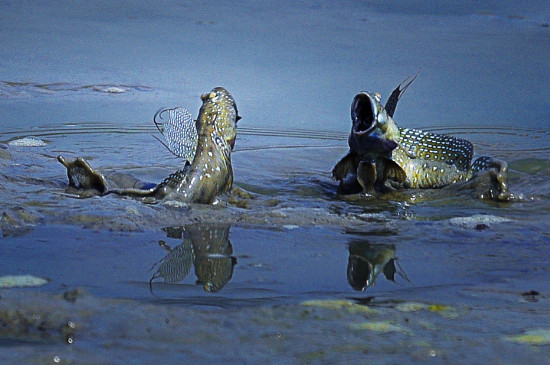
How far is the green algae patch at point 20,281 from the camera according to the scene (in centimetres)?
290

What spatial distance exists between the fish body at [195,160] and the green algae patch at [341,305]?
181 cm

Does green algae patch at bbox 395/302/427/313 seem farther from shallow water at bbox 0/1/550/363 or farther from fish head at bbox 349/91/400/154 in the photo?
fish head at bbox 349/91/400/154

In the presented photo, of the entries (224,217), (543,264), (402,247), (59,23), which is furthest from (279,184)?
(59,23)

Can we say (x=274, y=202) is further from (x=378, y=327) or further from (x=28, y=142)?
(x=28, y=142)

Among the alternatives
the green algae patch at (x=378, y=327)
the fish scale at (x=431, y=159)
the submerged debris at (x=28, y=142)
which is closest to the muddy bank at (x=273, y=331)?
the green algae patch at (x=378, y=327)

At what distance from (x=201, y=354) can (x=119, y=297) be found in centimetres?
56

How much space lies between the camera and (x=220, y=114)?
4.79 metres

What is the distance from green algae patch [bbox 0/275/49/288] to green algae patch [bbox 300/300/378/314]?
934 millimetres

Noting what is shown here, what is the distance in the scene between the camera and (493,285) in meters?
3.09

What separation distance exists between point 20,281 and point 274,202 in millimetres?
2089

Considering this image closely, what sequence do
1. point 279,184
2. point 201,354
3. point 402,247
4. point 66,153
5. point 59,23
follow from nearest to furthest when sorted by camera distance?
point 201,354 < point 402,247 < point 279,184 < point 66,153 < point 59,23

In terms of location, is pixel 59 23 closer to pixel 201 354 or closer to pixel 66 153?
pixel 66 153

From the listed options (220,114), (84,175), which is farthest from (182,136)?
(84,175)

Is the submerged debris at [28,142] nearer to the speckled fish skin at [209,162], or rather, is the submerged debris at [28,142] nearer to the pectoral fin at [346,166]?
the speckled fish skin at [209,162]
